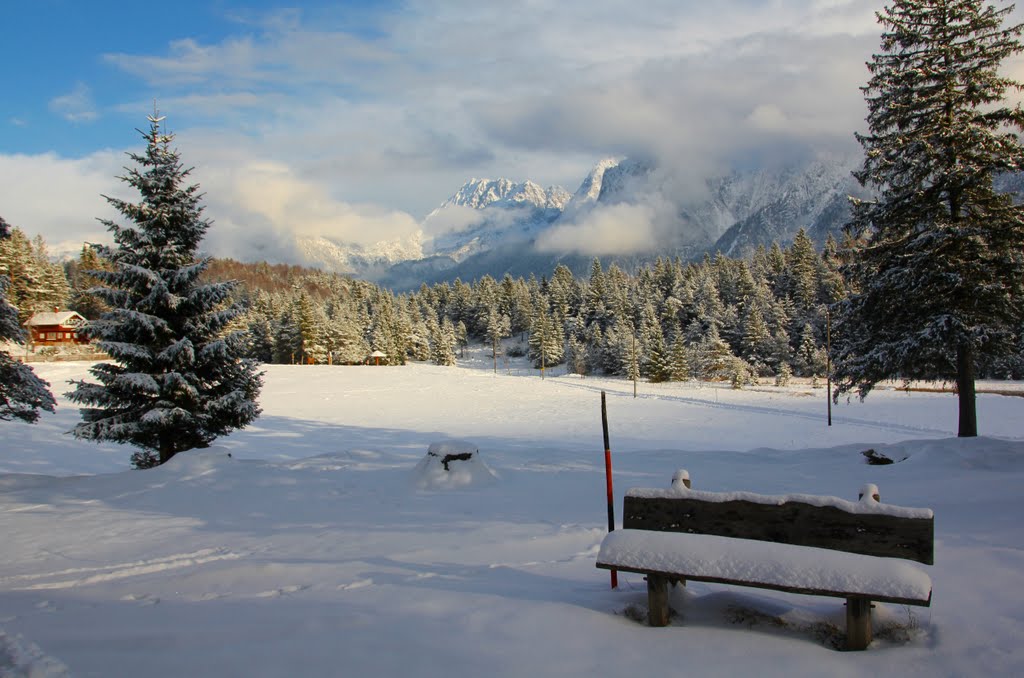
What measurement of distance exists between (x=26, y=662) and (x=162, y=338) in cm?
1266

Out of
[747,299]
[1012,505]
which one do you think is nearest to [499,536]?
[1012,505]

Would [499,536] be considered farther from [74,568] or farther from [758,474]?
[758,474]

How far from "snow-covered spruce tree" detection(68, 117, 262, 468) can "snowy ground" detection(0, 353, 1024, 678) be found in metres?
2.26

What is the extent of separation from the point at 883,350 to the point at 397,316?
91.2 meters

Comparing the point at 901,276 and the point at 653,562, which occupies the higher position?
the point at 901,276

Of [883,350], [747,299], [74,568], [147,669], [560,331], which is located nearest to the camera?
[147,669]

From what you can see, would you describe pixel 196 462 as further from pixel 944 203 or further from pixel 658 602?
pixel 944 203

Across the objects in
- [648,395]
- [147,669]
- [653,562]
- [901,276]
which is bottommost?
[648,395]

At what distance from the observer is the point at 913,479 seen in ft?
34.9

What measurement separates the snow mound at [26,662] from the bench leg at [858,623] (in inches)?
193

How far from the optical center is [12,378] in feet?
39.1

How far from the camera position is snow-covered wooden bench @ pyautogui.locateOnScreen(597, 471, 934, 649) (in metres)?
3.69

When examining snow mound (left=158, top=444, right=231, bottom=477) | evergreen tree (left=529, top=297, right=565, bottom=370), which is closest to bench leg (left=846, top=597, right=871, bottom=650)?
snow mound (left=158, top=444, right=231, bottom=477)

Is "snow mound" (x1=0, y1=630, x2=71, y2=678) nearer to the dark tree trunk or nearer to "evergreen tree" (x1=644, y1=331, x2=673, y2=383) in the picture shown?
the dark tree trunk
